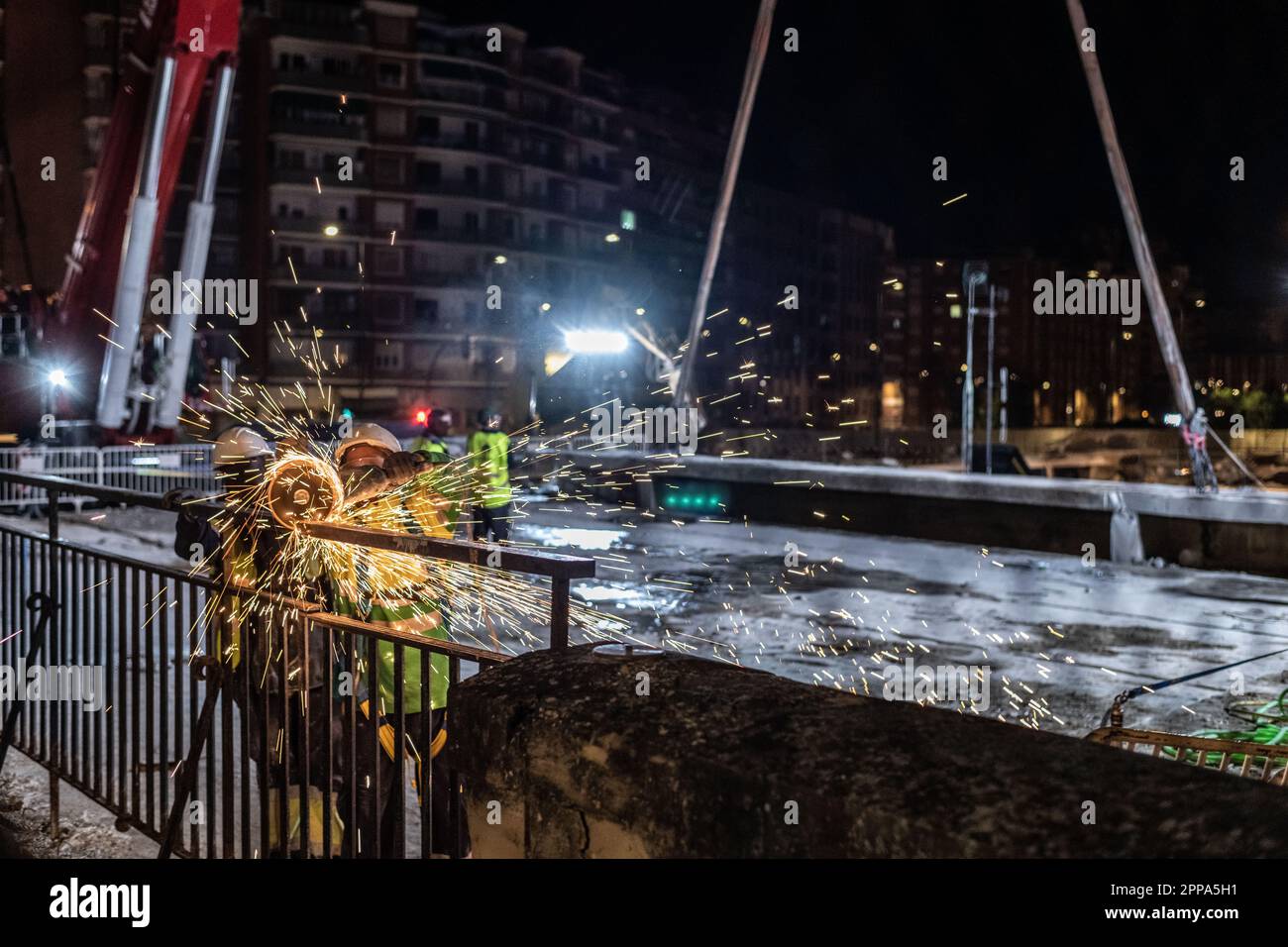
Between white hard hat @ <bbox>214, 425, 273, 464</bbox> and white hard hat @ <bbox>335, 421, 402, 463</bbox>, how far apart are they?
10.2 inches

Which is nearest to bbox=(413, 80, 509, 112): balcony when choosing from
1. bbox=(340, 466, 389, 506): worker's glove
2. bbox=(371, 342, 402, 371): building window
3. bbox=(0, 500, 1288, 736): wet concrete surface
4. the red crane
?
bbox=(371, 342, 402, 371): building window

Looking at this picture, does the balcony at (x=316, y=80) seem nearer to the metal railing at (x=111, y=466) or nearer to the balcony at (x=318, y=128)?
the balcony at (x=318, y=128)

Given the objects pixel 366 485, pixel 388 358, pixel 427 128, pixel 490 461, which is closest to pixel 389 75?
pixel 427 128

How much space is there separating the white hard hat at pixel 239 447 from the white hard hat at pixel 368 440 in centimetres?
26

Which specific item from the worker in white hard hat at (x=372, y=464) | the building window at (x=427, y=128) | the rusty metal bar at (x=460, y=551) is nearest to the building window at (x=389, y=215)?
the building window at (x=427, y=128)

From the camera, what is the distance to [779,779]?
5.89ft

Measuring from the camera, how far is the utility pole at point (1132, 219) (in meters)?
14.3

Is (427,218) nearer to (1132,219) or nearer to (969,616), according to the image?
(1132,219)

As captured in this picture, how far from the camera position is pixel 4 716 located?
220 inches

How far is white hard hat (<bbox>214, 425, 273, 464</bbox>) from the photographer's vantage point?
4.35m

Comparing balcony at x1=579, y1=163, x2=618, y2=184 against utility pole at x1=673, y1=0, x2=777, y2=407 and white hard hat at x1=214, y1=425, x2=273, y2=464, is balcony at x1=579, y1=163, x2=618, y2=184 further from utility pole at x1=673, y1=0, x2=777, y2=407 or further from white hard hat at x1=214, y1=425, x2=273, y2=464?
white hard hat at x1=214, y1=425, x2=273, y2=464

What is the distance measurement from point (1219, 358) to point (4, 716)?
145 metres

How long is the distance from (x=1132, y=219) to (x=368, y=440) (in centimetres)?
1270

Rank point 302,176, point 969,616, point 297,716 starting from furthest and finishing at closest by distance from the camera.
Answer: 1. point 302,176
2. point 969,616
3. point 297,716
